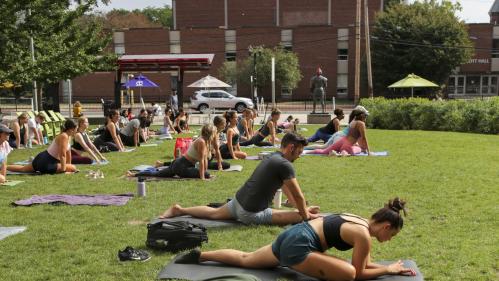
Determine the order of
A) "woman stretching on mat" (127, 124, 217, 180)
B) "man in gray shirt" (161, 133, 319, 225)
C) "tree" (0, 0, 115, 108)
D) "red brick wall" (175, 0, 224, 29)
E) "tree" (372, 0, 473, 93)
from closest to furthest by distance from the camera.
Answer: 1. "man in gray shirt" (161, 133, 319, 225)
2. "woman stretching on mat" (127, 124, 217, 180)
3. "tree" (0, 0, 115, 108)
4. "tree" (372, 0, 473, 93)
5. "red brick wall" (175, 0, 224, 29)

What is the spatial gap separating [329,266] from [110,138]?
40.6 feet

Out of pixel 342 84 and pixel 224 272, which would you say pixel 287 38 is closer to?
pixel 342 84

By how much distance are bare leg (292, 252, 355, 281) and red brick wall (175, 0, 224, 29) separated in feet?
202

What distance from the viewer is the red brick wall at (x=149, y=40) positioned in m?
58.9

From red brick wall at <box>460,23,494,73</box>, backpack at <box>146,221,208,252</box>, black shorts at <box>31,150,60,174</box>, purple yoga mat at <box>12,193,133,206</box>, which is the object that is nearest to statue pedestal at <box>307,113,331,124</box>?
black shorts at <box>31,150,60,174</box>

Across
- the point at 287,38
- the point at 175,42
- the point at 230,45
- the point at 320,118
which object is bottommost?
the point at 320,118

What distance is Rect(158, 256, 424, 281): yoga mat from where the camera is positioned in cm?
505

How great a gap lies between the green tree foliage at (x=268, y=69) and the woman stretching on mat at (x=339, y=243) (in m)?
46.3

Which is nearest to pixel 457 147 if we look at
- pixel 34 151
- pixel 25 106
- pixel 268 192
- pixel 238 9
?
pixel 268 192

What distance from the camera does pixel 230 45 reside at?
193ft

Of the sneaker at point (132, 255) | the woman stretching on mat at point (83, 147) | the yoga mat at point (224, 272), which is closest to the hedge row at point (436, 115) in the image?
the woman stretching on mat at point (83, 147)

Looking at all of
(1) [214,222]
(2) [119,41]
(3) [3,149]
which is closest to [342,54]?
(2) [119,41]

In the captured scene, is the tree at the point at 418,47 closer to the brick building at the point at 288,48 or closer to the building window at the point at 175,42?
the brick building at the point at 288,48

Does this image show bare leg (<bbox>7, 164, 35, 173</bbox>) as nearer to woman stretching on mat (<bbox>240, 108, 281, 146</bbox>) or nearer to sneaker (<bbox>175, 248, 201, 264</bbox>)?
woman stretching on mat (<bbox>240, 108, 281, 146</bbox>)
